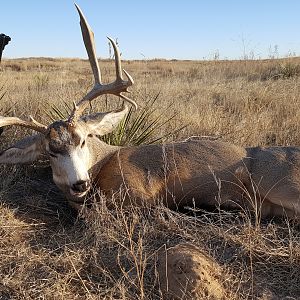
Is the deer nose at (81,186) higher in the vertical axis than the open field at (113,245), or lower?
higher

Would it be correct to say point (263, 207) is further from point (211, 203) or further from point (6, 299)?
point (6, 299)

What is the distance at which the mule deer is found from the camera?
4.44 metres

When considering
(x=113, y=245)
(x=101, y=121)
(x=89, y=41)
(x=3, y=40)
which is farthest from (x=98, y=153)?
(x=3, y=40)

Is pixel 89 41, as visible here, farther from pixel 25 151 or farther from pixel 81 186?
pixel 81 186

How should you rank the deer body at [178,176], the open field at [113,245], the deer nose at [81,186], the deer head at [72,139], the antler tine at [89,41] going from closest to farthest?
the open field at [113,245] → the deer nose at [81,186] → the deer head at [72,139] → the deer body at [178,176] → the antler tine at [89,41]

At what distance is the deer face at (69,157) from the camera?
4.32 metres

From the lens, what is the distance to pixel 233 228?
13.5 feet

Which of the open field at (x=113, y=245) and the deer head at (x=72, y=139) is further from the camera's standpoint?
the deer head at (x=72, y=139)

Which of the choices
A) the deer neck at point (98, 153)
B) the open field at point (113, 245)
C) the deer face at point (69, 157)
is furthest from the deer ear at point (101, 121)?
the open field at point (113, 245)

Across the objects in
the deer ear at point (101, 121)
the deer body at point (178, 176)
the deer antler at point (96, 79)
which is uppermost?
the deer antler at point (96, 79)

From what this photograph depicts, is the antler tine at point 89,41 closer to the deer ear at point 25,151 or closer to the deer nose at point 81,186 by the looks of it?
the deer ear at point 25,151

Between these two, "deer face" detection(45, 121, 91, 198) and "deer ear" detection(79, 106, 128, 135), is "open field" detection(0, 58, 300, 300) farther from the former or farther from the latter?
"deer ear" detection(79, 106, 128, 135)

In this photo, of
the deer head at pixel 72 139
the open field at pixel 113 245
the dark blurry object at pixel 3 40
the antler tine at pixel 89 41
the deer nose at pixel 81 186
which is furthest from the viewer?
the dark blurry object at pixel 3 40

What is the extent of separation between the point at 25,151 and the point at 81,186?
930 mm
